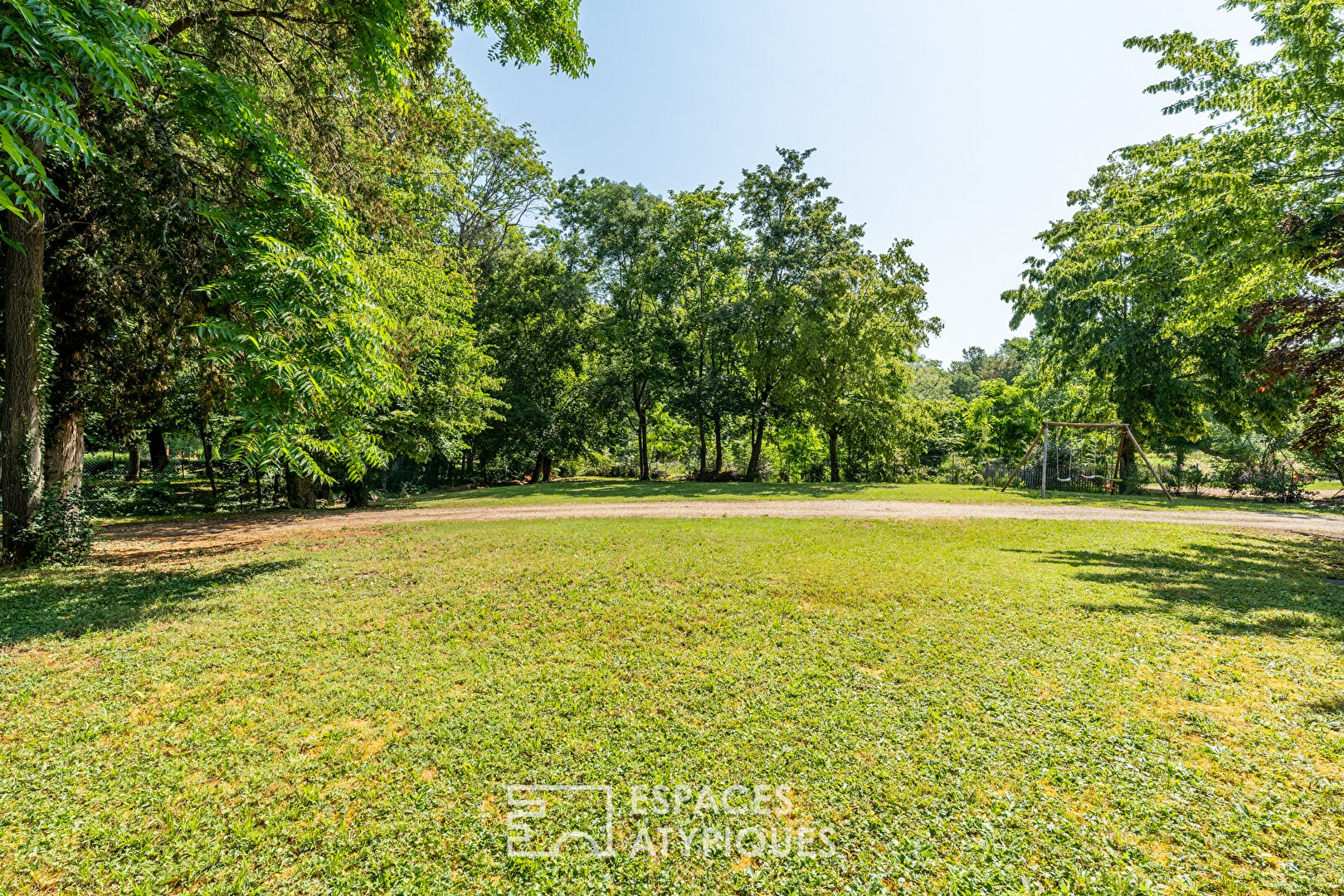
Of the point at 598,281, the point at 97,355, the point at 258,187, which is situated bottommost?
the point at 97,355

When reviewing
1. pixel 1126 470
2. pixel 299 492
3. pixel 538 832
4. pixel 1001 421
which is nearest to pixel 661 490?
pixel 299 492

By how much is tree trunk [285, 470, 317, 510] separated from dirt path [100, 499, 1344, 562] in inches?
69.1

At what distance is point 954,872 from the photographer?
246 cm

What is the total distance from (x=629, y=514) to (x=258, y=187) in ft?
31.0

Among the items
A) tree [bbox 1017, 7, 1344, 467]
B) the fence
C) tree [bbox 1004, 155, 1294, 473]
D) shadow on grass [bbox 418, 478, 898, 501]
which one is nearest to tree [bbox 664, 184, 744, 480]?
shadow on grass [bbox 418, 478, 898, 501]

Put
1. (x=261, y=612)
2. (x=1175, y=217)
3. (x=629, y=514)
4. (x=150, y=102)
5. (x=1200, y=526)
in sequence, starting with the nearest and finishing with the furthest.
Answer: (x=261, y=612), (x=150, y=102), (x=1175, y=217), (x=1200, y=526), (x=629, y=514)

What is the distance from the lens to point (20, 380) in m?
7.13

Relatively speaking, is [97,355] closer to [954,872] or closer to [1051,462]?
[954,872]

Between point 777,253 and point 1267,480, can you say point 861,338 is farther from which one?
point 1267,480

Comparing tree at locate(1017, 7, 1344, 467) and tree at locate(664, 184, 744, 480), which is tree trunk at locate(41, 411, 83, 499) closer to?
tree at locate(1017, 7, 1344, 467)

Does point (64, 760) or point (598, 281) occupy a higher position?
point (598, 281)

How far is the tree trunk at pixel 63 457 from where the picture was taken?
802 cm

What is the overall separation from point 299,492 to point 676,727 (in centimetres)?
1740

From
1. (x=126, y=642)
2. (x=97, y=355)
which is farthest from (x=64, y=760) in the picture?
(x=97, y=355)
